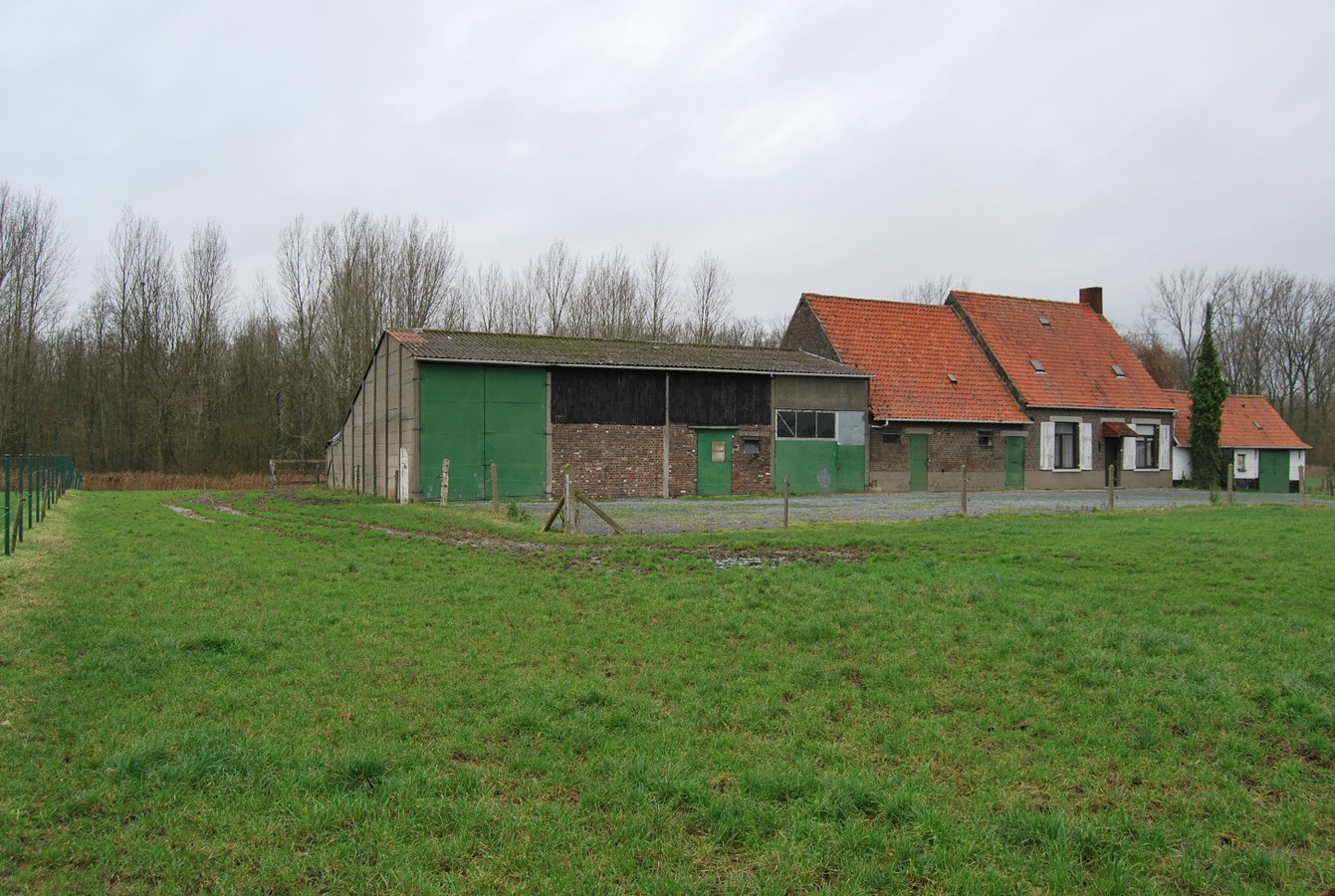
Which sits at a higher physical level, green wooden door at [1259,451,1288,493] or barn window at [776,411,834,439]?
barn window at [776,411,834,439]

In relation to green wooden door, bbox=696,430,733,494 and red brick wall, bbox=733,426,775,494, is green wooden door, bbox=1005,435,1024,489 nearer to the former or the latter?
red brick wall, bbox=733,426,775,494

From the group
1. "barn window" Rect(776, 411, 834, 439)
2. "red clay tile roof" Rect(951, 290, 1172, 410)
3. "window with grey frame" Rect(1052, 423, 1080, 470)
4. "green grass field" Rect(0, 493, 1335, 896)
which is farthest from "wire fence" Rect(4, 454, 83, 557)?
"window with grey frame" Rect(1052, 423, 1080, 470)

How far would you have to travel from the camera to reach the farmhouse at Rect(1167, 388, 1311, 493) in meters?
41.3

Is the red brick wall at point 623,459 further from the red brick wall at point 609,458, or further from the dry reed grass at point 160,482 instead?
the dry reed grass at point 160,482

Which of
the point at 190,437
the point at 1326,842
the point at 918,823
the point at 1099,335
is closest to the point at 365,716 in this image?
the point at 918,823

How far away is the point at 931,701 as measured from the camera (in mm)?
6496

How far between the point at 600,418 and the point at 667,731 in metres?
23.1

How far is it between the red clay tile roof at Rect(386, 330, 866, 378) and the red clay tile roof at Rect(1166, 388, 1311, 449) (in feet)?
60.9

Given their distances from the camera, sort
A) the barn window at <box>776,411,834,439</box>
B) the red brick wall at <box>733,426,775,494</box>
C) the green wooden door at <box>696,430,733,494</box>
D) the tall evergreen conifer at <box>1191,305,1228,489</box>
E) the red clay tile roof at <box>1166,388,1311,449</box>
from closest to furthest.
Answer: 1. the green wooden door at <box>696,430,733,494</box>
2. the red brick wall at <box>733,426,775,494</box>
3. the barn window at <box>776,411,834,439</box>
4. the tall evergreen conifer at <box>1191,305,1228,489</box>
5. the red clay tile roof at <box>1166,388,1311,449</box>

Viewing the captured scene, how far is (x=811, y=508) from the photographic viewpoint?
79.5 feet

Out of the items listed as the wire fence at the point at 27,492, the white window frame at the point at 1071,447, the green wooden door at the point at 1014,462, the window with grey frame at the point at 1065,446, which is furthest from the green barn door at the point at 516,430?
the window with grey frame at the point at 1065,446

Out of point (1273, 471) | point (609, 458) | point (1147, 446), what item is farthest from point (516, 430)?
point (1273, 471)

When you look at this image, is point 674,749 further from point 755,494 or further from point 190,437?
point 190,437

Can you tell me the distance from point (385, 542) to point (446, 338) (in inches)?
600
